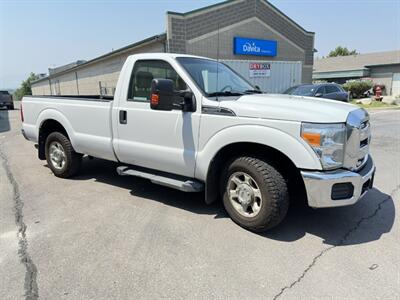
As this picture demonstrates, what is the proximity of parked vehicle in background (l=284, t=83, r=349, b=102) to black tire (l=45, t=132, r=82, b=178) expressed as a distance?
1033cm

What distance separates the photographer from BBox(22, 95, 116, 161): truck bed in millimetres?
4934

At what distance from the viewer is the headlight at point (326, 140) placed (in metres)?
3.13

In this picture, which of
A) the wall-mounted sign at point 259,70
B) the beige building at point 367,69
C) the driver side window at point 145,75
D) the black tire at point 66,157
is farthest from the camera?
the beige building at point 367,69

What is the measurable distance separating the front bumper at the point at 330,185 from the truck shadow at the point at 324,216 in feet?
1.83

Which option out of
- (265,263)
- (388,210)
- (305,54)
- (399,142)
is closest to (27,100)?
(265,263)

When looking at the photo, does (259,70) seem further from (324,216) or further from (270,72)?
(324,216)

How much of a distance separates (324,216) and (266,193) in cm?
122

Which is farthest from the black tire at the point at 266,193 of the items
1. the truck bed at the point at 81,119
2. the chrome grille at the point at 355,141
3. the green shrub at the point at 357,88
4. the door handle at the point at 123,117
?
the green shrub at the point at 357,88

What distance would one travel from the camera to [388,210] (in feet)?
14.1

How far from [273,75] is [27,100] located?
50.2ft

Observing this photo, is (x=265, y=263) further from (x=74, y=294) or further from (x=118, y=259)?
(x=74, y=294)

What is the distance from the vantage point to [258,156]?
3.64 m

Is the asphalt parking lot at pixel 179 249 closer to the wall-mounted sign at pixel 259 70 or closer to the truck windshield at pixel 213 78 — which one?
the truck windshield at pixel 213 78

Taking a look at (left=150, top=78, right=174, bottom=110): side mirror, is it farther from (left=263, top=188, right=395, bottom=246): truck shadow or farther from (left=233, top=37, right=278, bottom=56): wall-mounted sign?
(left=233, top=37, right=278, bottom=56): wall-mounted sign
